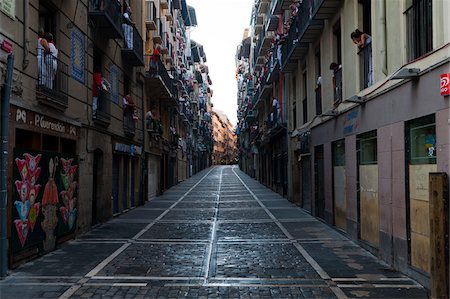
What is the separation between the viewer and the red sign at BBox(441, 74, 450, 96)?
6.09 metres

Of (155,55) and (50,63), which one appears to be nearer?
(50,63)

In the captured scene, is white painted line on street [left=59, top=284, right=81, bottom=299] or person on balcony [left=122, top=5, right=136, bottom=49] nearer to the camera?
white painted line on street [left=59, top=284, right=81, bottom=299]

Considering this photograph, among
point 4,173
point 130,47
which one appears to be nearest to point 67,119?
point 4,173

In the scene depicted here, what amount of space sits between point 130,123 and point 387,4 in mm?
12073

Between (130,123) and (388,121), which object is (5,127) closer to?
(388,121)

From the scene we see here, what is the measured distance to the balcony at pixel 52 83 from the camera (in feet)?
30.7

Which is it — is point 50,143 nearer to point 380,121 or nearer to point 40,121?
point 40,121

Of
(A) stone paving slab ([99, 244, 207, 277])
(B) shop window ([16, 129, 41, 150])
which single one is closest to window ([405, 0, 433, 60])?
(A) stone paving slab ([99, 244, 207, 277])

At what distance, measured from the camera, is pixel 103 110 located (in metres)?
14.5

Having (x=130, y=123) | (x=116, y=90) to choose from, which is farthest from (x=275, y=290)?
(x=130, y=123)

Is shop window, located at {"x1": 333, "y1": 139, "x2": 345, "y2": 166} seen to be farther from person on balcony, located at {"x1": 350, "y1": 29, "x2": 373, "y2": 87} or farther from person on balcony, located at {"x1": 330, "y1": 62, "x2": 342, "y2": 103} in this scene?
person on balcony, located at {"x1": 350, "y1": 29, "x2": 373, "y2": 87}

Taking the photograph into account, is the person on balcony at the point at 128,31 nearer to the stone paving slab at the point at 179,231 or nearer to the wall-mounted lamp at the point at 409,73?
the stone paving slab at the point at 179,231

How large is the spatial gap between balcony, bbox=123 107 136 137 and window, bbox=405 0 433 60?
39.7ft

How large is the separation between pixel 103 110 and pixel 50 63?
4600 mm
